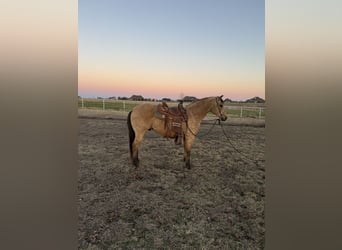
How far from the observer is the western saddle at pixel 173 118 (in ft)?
6.41

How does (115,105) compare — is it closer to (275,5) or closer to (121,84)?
(121,84)

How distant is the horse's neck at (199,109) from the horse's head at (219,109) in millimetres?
34

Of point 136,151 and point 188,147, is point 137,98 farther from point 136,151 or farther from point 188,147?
point 188,147

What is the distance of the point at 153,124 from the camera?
1.96 meters

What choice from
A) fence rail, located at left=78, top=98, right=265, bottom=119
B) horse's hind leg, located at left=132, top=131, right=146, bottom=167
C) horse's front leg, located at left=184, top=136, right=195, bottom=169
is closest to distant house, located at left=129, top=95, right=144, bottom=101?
fence rail, located at left=78, top=98, right=265, bottom=119

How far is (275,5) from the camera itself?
1.86 meters

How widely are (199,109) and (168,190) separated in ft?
1.89

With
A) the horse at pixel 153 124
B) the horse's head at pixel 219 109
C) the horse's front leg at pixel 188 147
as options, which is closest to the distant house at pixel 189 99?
the horse at pixel 153 124

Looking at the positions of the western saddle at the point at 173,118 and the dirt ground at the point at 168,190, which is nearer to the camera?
the dirt ground at the point at 168,190

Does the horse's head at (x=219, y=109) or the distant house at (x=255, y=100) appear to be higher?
the distant house at (x=255, y=100)

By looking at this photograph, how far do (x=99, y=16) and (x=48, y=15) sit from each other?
0.31m

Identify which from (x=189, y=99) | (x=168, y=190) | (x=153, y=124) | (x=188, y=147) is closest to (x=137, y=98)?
(x=153, y=124)

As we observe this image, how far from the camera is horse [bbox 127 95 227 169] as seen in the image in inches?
76.3

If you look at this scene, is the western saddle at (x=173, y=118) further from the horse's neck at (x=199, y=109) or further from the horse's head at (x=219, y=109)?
the horse's head at (x=219, y=109)
